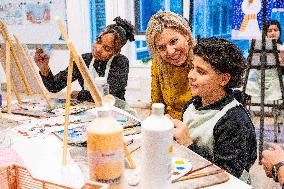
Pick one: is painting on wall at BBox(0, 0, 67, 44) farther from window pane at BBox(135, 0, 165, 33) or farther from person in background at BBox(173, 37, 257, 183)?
person in background at BBox(173, 37, 257, 183)

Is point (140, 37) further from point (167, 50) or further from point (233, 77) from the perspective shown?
point (233, 77)

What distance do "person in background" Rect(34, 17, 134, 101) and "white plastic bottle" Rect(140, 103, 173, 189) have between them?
157 centimetres

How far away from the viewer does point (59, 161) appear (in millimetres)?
1325

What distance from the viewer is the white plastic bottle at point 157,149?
3.11ft

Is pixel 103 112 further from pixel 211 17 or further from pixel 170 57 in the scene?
pixel 211 17

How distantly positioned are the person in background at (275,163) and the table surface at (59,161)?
13.9 inches

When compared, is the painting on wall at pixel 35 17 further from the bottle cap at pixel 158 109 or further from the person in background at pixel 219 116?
the bottle cap at pixel 158 109

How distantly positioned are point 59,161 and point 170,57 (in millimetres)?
1068

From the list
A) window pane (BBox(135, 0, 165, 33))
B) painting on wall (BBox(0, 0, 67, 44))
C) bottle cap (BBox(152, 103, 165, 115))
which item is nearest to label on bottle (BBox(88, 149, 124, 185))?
bottle cap (BBox(152, 103, 165, 115))

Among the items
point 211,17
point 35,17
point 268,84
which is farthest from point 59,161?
point 35,17

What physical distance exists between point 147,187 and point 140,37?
4841 millimetres

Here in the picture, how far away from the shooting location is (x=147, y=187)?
988 mm

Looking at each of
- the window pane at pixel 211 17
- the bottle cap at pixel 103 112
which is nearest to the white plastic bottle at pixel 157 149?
the bottle cap at pixel 103 112

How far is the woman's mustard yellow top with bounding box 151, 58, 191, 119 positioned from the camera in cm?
228
